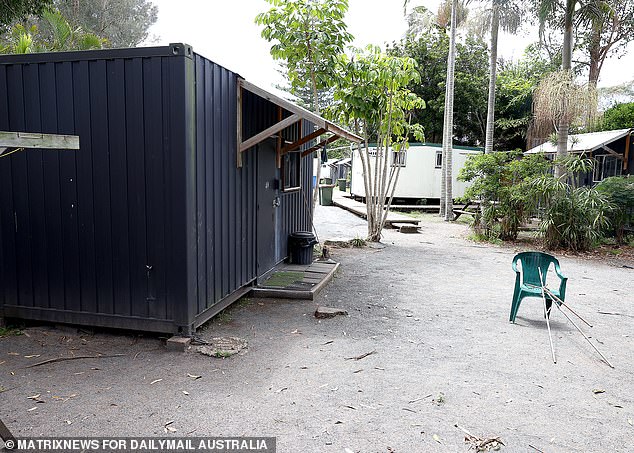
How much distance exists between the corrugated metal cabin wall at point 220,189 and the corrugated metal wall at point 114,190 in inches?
0.9

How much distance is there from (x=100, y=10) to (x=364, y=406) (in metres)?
27.4

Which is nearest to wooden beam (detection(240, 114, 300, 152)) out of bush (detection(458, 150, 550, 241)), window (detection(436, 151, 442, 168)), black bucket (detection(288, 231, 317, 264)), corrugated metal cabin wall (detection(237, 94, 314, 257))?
corrugated metal cabin wall (detection(237, 94, 314, 257))

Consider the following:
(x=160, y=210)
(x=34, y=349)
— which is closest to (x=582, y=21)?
(x=160, y=210)

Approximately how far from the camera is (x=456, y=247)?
11109 mm

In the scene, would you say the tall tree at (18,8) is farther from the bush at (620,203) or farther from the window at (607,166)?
the window at (607,166)

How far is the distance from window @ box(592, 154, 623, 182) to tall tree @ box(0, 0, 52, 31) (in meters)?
14.4

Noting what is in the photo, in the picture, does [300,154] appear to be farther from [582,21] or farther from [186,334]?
[582,21]

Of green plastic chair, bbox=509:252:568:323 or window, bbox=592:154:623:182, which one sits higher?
window, bbox=592:154:623:182

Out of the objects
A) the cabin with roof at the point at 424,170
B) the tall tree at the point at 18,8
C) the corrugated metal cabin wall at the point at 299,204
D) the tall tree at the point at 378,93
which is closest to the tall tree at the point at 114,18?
the tall tree at the point at 18,8

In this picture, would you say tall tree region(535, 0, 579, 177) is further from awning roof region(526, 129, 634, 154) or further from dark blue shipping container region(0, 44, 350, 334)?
dark blue shipping container region(0, 44, 350, 334)

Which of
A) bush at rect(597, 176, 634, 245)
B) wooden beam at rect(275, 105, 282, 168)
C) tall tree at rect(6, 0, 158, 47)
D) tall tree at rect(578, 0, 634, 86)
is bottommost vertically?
bush at rect(597, 176, 634, 245)

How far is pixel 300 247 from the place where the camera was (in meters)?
7.85

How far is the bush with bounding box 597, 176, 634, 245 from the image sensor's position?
10.7 m

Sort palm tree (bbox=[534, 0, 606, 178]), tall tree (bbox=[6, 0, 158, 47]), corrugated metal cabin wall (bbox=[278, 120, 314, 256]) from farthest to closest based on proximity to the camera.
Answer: tall tree (bbox=[6, 0, 158, 47]) < palm tree (bbox=[534, 0, 606, 178]) < corrugated metal cabin wall (bbox=[278, 120, 314, 256])
